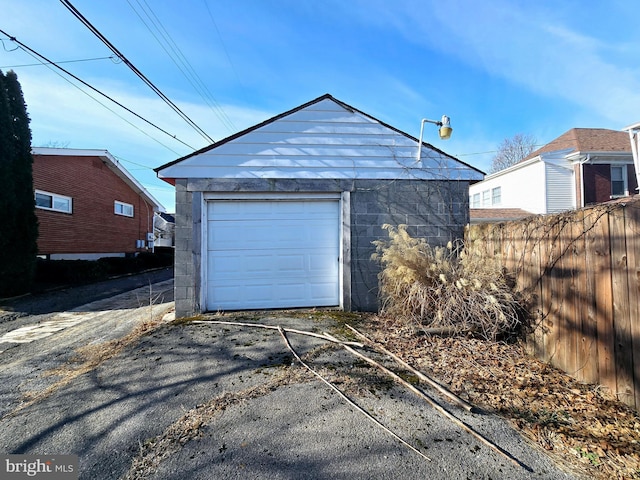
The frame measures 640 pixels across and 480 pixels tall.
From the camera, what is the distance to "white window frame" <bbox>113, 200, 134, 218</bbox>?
50.8 ft

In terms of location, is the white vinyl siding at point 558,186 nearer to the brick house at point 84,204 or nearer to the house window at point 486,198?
the house window at point 486,198

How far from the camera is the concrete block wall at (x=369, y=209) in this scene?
5195 millimetres

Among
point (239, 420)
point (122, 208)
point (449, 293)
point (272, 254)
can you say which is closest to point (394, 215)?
point (449, 293)

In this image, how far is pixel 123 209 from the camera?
53.4 ft

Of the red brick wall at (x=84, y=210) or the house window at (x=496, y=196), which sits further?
the house window at (x=496, y=196)

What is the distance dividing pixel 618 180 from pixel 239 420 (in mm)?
17500

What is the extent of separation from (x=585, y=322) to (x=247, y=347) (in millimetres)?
3510

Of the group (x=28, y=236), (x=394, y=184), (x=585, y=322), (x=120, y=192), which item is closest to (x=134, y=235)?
(x=120, y=192)

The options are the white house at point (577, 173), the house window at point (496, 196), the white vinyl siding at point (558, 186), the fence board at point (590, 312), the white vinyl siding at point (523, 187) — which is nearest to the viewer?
the fence board at point (590, 312)

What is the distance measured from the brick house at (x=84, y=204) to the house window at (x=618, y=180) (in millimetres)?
21937

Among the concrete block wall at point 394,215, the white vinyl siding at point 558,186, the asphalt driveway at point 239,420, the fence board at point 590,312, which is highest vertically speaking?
the white vinyl siding at point 558,186

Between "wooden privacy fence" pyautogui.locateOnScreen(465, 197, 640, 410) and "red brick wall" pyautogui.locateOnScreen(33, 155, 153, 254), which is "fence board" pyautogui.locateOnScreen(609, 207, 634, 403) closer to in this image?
"wooden privacy fence" pyautogui.locateOnScreen(465, 197, 640, 410)

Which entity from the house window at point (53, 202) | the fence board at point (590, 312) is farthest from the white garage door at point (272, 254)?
the house window at point (53, 202)

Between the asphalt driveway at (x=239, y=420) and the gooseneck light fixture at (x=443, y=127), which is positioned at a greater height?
the gooseneck light fixture at (x=443, y=127)
